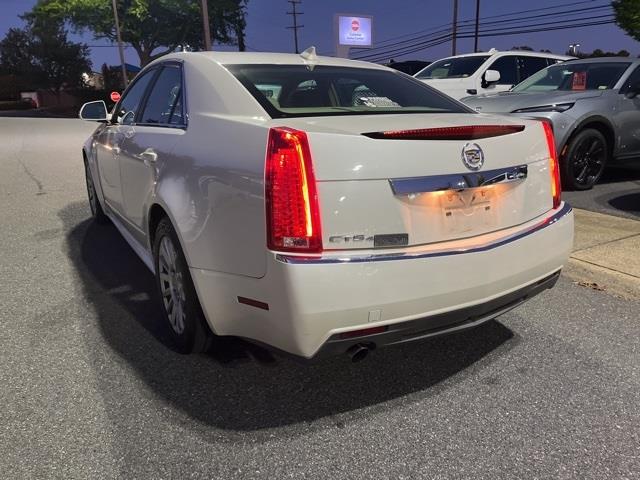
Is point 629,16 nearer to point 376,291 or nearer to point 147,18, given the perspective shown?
point 376,291

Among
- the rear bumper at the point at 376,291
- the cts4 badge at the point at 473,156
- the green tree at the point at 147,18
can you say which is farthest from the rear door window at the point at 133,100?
the green tree at the point at 147,18

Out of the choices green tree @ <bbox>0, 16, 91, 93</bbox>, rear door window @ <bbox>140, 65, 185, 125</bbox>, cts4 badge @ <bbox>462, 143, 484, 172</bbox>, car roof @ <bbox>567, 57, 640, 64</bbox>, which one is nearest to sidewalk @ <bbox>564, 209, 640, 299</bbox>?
cts4 badge @ <bbox>462, 143, 484, 172</bbox>

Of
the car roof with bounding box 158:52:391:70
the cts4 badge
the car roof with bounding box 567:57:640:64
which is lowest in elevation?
the cts4 badge

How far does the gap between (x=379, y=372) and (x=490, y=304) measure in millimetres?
722

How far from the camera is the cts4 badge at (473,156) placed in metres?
2.39

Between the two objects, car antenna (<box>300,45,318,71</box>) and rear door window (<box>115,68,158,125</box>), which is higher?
car antenna (<box>300,45,318,71</box>)

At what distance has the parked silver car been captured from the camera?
6.79 meters

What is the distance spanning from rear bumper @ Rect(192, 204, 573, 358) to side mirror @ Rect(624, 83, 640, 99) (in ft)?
18.9

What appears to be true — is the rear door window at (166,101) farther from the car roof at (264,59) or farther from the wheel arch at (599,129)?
the wheel arch at (599,129)

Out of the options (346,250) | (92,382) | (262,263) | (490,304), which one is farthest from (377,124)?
(92,382)

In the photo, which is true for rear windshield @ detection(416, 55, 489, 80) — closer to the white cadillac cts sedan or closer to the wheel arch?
the wheel arch

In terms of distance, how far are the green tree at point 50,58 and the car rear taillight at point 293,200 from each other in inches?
2109

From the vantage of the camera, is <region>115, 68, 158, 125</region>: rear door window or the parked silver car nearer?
<region>115, 68, 158, 125</region>: rear door window

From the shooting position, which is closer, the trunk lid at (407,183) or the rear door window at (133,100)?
the trunk lid at (407,183)
